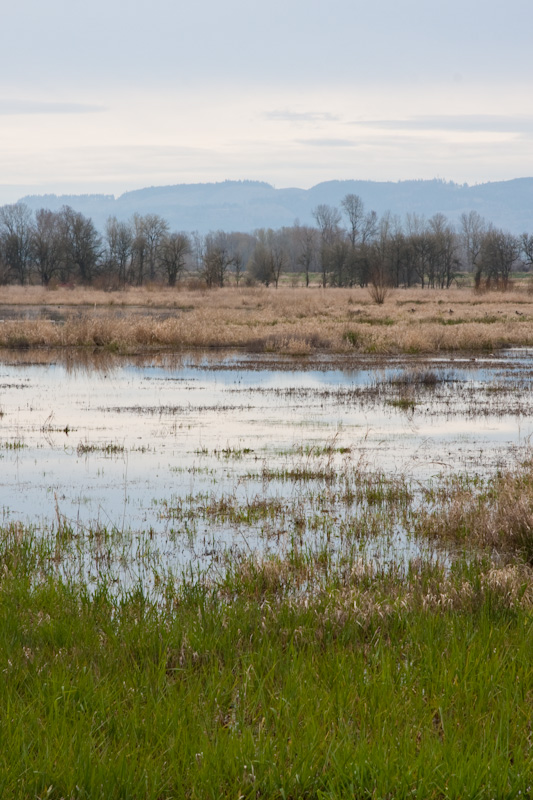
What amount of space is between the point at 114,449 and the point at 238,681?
389 inches

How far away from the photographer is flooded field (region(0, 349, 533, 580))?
30.2 feet

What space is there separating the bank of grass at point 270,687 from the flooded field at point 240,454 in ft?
5.44

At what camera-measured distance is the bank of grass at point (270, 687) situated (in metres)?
3.66

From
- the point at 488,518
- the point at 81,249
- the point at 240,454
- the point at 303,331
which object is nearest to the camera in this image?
the point at 488,518

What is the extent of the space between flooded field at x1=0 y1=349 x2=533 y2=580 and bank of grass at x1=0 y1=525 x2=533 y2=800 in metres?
1.66

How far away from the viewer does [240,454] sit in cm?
1397

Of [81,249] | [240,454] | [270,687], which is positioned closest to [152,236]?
[81,249]

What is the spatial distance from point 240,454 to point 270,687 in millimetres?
9275

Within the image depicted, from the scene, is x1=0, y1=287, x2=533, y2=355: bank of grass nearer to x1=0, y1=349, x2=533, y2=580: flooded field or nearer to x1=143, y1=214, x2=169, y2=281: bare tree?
x1=0, y1=349, x2=533, y2=580: flooded field

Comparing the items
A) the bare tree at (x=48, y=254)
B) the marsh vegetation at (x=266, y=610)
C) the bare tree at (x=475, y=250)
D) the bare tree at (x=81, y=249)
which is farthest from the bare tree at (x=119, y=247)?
the marsh vegetation at (x=266, y=610)

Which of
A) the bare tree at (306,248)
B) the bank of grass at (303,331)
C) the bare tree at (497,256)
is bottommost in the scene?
the bank of grass at (303,331)

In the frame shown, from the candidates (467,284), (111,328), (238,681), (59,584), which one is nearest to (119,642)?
(238,681)

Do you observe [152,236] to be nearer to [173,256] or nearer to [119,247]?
[119,247]

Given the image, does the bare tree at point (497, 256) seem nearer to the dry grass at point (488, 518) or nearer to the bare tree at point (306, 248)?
the bare tree at point (306, 248)
